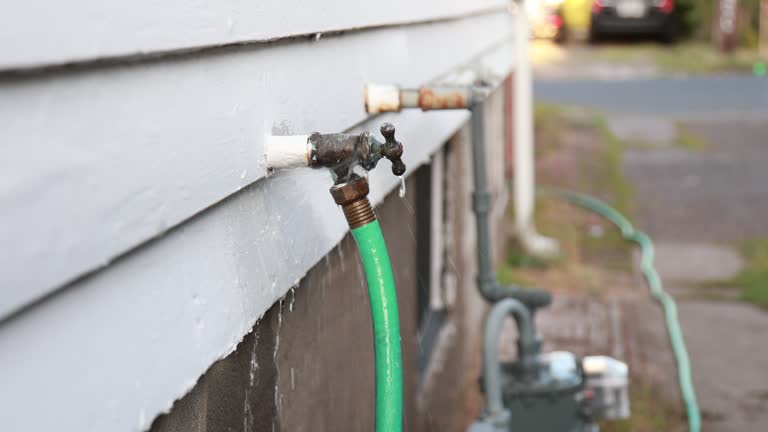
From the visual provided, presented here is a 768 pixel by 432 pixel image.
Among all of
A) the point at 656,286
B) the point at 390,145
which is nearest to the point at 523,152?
the point at 656,286

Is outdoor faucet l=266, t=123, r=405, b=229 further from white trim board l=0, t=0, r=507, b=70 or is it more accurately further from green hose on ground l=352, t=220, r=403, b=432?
white trim board l=0, t=0, r=507, b=70

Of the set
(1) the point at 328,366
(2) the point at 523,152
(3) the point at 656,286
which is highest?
(1) the point at 328,366

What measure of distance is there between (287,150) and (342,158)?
9 cm

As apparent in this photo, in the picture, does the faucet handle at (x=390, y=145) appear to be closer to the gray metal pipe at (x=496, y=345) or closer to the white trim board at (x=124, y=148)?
the white trim board at (x=124, y=148)

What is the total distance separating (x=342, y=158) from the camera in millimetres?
1499

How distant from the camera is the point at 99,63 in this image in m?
1.00

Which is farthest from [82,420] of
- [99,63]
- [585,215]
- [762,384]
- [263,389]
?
[585,215]

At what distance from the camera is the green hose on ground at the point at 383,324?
4.85ft

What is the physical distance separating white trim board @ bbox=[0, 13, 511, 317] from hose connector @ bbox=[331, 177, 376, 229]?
13 cm

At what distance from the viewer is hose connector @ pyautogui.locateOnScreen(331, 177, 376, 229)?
1.47 m

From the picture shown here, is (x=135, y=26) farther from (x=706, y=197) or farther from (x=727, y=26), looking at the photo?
(x=727, y=26)

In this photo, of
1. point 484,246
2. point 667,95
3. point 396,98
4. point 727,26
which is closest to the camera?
point 396,98

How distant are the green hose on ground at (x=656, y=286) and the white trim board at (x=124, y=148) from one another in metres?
3.03

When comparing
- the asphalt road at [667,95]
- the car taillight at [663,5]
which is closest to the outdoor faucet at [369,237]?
the asphalt road at [667,95]
